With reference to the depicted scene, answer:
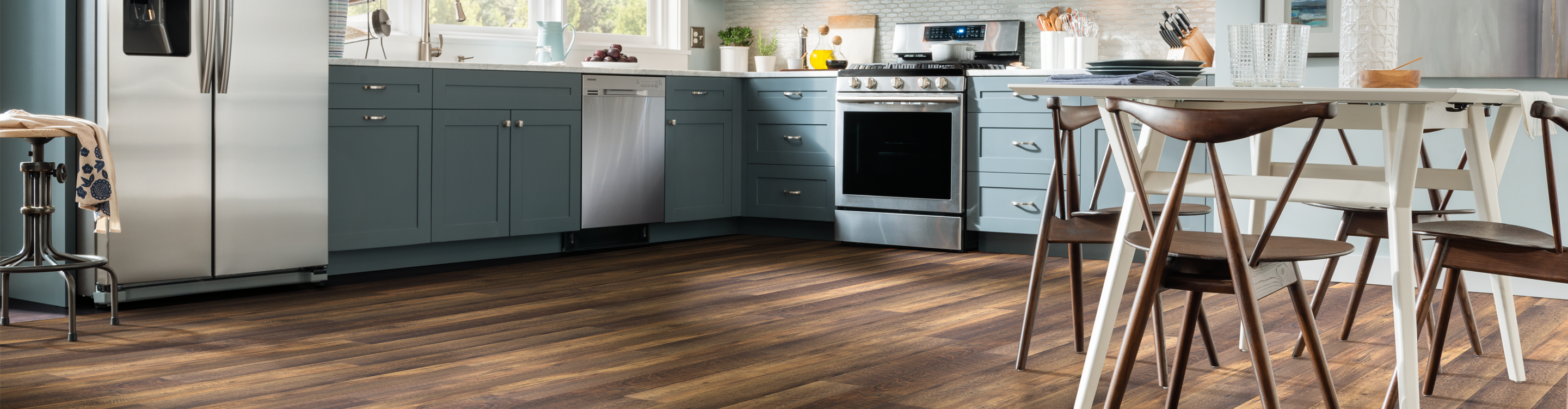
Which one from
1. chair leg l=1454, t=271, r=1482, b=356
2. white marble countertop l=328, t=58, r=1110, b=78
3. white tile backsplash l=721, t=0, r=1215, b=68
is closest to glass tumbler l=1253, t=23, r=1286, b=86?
chair leg l=1454, t=271, r=1482, b=356

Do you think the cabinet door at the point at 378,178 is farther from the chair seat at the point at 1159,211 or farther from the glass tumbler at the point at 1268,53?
the glass tumbler at the point at 1268,53

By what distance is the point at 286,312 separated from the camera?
339 centimetres

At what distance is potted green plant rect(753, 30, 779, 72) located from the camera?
19.3 feet

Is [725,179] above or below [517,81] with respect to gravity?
below

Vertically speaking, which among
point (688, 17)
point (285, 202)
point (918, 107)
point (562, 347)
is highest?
point (688, 17)

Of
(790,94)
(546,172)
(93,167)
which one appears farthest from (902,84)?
(93,167)

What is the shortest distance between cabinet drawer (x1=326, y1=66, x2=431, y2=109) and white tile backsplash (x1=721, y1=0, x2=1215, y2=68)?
227cm

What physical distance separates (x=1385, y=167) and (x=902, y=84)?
3013mm

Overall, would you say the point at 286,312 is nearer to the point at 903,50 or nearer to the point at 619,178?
the point at 619,178

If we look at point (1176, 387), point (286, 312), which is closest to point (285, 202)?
point (286, 312)

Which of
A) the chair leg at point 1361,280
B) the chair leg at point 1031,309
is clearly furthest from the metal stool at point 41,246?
the chair leg at point 1361,280

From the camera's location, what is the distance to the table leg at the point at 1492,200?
227cm

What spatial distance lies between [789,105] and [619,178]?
0.86m

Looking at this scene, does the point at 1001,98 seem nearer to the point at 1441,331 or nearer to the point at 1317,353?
the point at 1441,331
